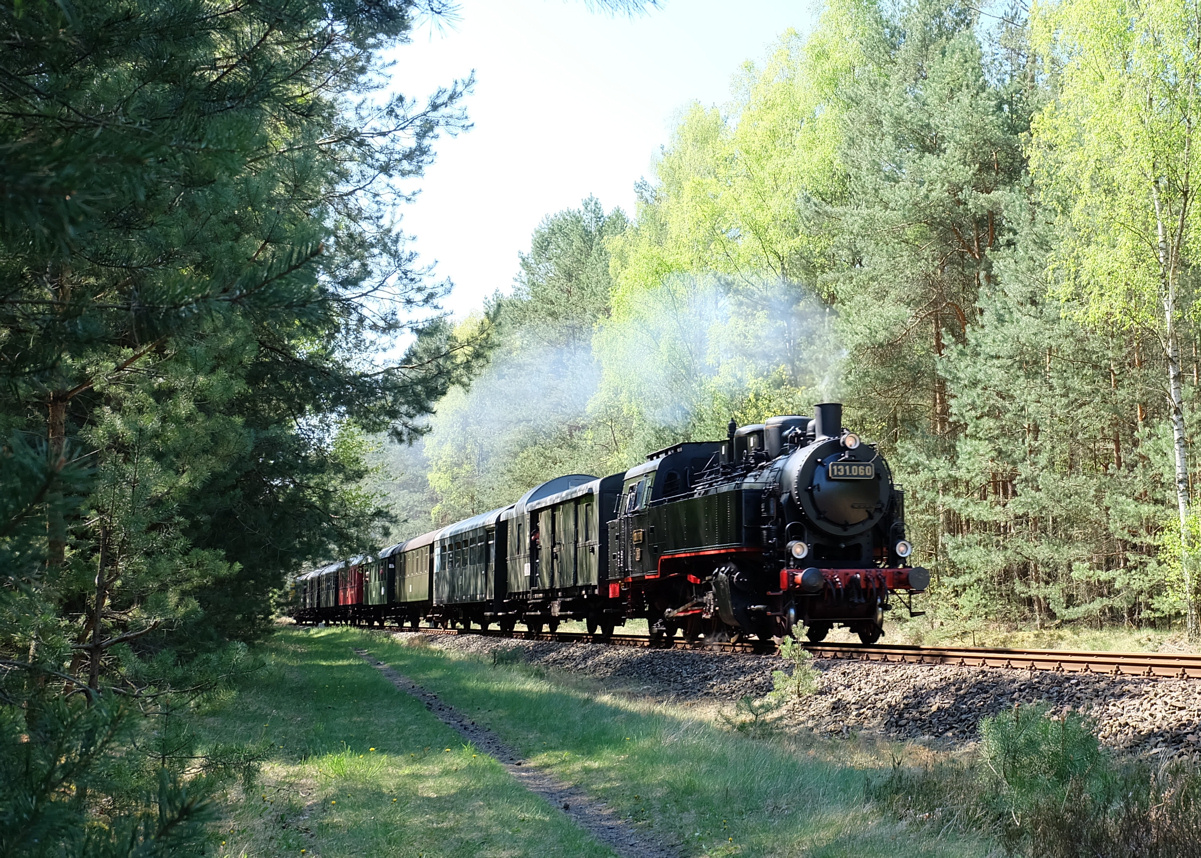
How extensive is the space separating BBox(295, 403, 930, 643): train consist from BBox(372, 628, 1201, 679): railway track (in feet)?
1.02

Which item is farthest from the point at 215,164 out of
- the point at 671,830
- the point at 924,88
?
the point at 924,88

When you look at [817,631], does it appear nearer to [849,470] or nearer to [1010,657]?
[849,470]

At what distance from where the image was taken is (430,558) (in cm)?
3067

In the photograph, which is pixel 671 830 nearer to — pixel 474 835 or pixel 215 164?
pixel 474 835

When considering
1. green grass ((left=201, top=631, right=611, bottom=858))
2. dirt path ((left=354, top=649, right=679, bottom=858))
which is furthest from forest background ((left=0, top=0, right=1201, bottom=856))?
dirt path ((left=354, top=649, right=679, bottom=858))

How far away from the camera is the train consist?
1371 cm

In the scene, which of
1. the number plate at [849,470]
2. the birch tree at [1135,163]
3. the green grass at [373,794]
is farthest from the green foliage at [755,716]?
the birch tree at [1135,163]

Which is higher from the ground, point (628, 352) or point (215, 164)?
point (628, 352)

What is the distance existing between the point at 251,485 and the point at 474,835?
8.71 m

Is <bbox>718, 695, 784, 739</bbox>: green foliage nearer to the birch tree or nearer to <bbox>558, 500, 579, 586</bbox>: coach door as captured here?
<bbox>558, 500, 579, 586</bbox>: coach door

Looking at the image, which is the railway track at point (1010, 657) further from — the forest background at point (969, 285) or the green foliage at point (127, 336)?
the green foliage at point (127, 336)

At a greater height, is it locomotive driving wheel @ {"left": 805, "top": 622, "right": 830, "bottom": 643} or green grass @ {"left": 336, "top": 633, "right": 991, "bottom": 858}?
locomotive driving wheel @ {"left": 805, "top": 622, "right": 830, "bottom": 643}

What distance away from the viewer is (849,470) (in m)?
13.8

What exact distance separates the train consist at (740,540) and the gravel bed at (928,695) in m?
1.14
